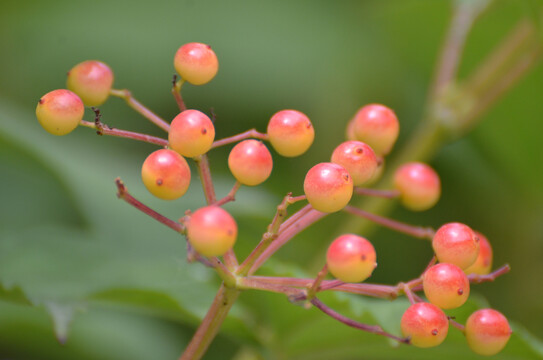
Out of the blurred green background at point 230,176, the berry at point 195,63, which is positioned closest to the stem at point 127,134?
the berry at point 195,63

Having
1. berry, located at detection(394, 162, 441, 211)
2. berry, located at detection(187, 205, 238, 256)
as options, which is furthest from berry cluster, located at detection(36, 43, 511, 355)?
berry, located at detection(394, 162, 441, 211)

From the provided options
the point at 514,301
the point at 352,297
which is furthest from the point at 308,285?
the point at 514,301

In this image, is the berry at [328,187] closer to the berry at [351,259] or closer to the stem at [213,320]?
the berry at [351,259]

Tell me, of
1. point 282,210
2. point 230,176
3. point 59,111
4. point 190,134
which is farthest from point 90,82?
point 230,176

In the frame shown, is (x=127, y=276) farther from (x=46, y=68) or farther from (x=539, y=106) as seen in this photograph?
(x=46, y=68)

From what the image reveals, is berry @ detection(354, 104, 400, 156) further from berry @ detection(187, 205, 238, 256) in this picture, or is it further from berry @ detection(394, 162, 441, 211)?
berry @ detection(187, 205, 238, 256)

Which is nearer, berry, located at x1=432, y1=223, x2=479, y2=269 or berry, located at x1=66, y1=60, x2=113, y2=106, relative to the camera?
berry, located at x1=432, y1=223, x2=479, y2=269
